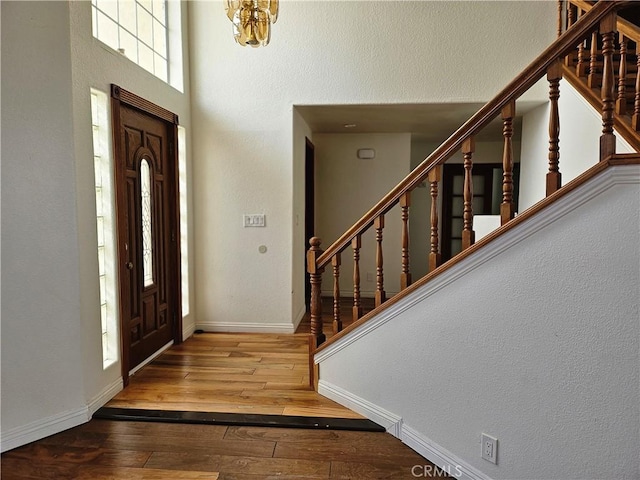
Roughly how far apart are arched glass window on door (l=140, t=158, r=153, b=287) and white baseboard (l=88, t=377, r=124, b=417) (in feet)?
2.65

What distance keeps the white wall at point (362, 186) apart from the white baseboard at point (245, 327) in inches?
68.8

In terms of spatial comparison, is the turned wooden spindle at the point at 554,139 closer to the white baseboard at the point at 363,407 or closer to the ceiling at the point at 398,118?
the white baseboard at the point at 363,407

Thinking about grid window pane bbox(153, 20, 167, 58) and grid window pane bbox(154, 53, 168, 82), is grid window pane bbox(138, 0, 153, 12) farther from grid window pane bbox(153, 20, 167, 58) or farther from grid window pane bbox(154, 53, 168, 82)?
grid window pane bbox(154, 53, 168, 82)

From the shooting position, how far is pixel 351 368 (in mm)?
2811

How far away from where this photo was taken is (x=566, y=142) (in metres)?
3.47

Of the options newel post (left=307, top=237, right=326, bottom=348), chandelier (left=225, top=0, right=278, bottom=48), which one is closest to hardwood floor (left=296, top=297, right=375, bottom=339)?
newel post (left=307, top=237, right=326, bottom=348)

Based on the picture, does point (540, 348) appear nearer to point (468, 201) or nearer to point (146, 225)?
point (468, 201)

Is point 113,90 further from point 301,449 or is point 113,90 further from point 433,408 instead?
point 433,408

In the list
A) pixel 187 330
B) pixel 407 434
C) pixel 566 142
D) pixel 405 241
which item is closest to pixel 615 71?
pixel 566 142

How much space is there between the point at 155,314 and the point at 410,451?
7.81 feet

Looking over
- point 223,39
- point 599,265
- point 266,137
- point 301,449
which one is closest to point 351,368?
point 301,449

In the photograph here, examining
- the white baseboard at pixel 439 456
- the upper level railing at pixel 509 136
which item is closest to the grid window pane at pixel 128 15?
the upper level railing at pixel 509 136

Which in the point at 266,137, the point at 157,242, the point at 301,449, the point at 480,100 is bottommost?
the point at 301,449

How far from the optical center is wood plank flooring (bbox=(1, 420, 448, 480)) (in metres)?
2.19
